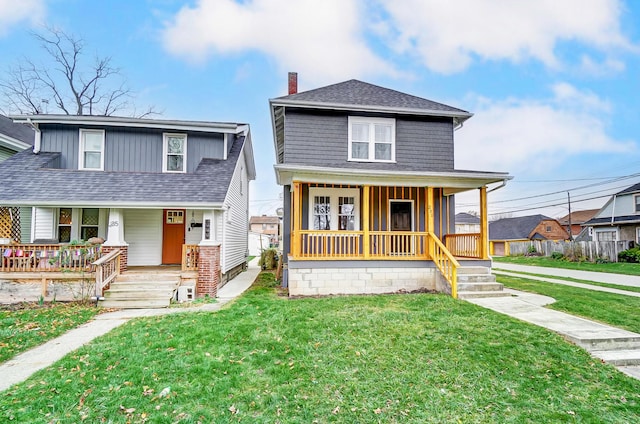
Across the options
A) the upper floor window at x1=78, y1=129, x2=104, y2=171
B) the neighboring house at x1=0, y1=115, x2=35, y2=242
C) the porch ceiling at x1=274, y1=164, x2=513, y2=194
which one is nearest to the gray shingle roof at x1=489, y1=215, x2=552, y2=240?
the porch ceiling at x1=274, y1=164, x2=513, y2=194

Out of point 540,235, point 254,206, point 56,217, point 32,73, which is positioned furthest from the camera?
point 254,206

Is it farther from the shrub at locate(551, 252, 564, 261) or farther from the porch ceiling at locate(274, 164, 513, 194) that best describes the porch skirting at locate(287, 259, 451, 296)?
the shrub at locate(551, 252, 564, 261)

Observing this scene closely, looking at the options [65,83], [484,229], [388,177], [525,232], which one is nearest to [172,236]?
[388,177]

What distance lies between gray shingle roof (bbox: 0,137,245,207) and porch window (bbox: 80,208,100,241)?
1.20m

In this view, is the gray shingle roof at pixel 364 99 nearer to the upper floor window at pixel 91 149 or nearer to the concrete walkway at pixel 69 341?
the upper floor window at pixel 91 149

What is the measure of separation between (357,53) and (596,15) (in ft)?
33.6

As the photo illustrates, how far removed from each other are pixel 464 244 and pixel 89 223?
12924 mm

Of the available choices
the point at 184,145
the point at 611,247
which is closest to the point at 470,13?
the point at 184,145

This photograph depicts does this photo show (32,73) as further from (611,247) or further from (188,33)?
(611,247)

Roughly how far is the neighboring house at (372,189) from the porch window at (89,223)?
643cm

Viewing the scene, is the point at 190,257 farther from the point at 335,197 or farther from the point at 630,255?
the point at 630,255

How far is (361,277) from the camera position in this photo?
9.00m

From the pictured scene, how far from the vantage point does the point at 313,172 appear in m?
8.79

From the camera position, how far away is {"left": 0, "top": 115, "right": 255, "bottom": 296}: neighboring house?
9211 mm
